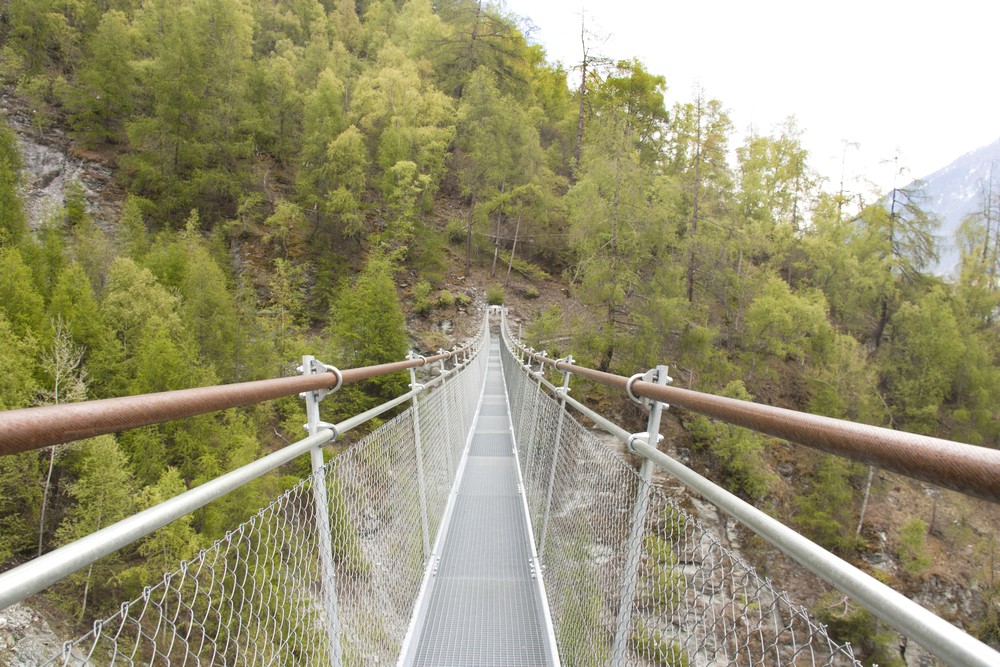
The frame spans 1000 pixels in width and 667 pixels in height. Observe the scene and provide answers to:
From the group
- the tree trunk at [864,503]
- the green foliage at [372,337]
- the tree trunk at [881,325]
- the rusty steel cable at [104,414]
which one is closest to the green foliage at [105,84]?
the green foliage at [372,337]

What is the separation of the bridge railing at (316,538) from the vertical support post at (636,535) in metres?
0.82

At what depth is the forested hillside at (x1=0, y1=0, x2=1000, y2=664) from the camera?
480 inches

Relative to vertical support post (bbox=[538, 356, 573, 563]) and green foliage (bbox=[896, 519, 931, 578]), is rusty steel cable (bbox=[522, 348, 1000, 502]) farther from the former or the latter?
green foliage (bbox=[896, 519, 931, 578])

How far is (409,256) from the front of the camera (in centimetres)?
2145

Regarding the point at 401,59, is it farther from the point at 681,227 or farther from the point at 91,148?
the point at 681,227

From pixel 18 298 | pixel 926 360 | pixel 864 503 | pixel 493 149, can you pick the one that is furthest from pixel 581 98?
pixel 18 298

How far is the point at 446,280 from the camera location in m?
21.0

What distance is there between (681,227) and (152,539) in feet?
49.2

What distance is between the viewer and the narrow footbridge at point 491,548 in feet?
1.83

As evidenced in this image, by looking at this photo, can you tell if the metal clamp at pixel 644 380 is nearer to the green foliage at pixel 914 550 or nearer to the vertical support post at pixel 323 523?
the vertical support post at pixel 323 523

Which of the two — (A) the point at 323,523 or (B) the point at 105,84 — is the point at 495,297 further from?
(B) the point at 105,84

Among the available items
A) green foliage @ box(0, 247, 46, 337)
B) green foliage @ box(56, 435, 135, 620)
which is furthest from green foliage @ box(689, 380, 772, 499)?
green foliage @ box(0, 247, 46, 337)

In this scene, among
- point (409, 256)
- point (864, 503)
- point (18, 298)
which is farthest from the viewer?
point (409, 256)

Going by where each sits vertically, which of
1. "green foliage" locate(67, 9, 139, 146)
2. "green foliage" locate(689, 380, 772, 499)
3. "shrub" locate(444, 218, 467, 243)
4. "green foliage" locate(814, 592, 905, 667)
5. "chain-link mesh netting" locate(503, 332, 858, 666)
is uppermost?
"green foliage" locate(67, 9, 139, 146)
